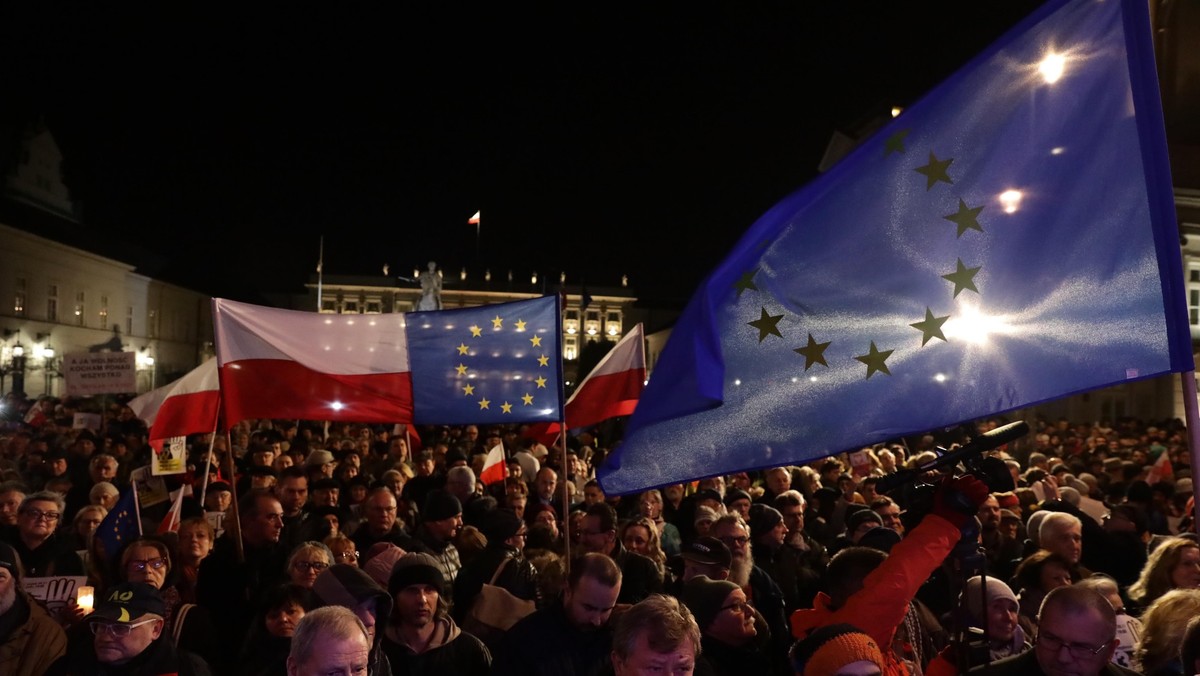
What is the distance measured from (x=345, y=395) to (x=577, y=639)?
4.09 metres

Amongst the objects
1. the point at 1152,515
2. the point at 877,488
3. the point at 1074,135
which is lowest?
the point at 1152,515

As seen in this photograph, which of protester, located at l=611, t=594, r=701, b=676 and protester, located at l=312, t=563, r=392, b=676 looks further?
protester, located at l=312, t=563, r=392, b=676

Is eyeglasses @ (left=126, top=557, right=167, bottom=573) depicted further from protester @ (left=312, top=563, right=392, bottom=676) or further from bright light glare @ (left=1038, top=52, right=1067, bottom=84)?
bright light glare @ (left=1038, top=52, right=1067, bottom=84)

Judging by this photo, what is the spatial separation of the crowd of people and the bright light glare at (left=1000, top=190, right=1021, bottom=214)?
80cm

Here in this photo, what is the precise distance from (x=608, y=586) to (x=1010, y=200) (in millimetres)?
2088

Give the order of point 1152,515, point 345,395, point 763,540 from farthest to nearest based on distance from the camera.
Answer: point 1152,515 < point 345,395 < point 763,540

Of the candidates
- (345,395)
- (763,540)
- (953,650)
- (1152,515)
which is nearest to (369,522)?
(345,395)

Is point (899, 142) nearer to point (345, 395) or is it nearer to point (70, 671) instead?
point (70, 671)

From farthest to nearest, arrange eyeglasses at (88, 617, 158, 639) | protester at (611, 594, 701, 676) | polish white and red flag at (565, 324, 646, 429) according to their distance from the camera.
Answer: polish white and red flag at (565, 324, 646, 429), eyeglasses at (88, 617, 158, 639), protester at (611, 594, 701, 676)

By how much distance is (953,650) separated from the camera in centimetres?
345

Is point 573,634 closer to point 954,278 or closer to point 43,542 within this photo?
point 954,278

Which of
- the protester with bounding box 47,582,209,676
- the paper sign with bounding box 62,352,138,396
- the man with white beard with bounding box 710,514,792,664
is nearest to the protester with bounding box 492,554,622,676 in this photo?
the protester with bounding box 47,582,209,676

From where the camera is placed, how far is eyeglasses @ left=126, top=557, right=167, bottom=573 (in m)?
5.23

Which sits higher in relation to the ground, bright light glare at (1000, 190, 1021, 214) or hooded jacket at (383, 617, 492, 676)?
bright light glare at (1000, 190, 1021, 214)
